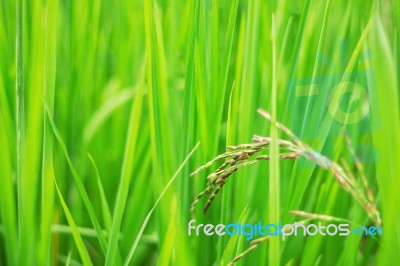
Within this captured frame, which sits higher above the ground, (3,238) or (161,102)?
(161,102)

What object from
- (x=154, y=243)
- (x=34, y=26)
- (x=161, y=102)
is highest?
(x=34, y=26)

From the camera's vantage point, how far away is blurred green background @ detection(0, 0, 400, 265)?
2.57ft

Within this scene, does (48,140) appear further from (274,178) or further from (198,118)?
(274,178)

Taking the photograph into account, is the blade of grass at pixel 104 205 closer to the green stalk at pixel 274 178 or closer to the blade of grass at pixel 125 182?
→ the blade of grass at pixel 125 182

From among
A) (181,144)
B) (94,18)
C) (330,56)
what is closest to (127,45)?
(94,18)

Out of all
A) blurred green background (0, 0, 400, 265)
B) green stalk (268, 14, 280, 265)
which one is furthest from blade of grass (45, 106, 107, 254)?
green stalk (268, 14, 280, 265)

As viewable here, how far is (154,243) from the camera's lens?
3.02 feet

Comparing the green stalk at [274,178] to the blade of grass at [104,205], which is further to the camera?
the blade of grass at [104,205]

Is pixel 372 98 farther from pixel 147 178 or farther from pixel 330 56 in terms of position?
pixel 147 178

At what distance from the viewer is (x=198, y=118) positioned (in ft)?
2.61

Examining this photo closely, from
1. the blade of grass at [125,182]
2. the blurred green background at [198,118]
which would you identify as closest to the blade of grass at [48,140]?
the blurred green background at [198,118]

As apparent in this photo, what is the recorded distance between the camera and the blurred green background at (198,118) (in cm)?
78

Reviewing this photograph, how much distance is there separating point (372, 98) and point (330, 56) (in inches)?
3.7

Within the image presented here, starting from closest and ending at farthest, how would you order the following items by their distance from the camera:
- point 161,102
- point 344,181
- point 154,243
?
point 344,181, point 161,102, point 154,243
